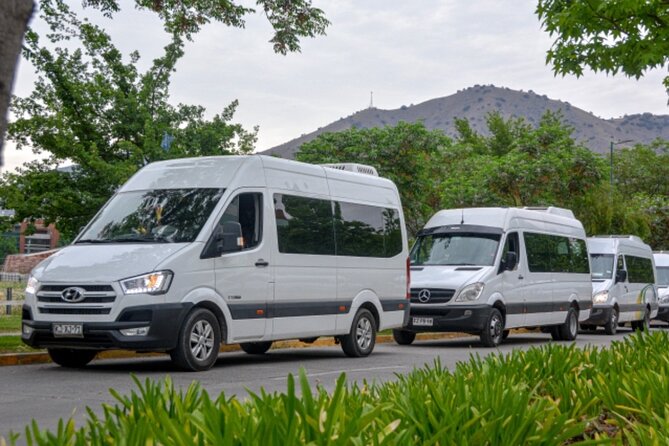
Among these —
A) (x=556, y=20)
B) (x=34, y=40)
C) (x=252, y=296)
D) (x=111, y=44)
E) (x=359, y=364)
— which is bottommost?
(x=359, y=364)

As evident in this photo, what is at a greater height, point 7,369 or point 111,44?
point 111,44

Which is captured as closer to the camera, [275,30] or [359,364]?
[359,364]

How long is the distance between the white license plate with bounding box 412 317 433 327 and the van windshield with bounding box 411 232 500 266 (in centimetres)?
137

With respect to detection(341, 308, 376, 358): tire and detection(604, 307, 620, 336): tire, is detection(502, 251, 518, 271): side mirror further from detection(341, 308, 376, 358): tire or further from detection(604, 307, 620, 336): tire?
detection(604, 307, 620, 336): tire

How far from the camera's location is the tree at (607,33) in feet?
40.9

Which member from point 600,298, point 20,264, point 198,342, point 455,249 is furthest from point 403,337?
point 20,264

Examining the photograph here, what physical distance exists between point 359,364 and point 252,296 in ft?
6.47

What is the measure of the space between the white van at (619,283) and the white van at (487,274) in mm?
4398

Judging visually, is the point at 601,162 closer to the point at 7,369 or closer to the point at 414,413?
the point at 7,369

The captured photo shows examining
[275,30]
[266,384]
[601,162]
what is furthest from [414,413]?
[601,162]

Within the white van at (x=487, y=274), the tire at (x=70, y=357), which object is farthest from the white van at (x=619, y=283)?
the tire at (x=70, y=357)

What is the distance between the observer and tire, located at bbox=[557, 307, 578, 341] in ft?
73.6

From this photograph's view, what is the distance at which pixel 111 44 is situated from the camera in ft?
107

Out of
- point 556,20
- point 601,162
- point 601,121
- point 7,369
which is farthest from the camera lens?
point 601,121
